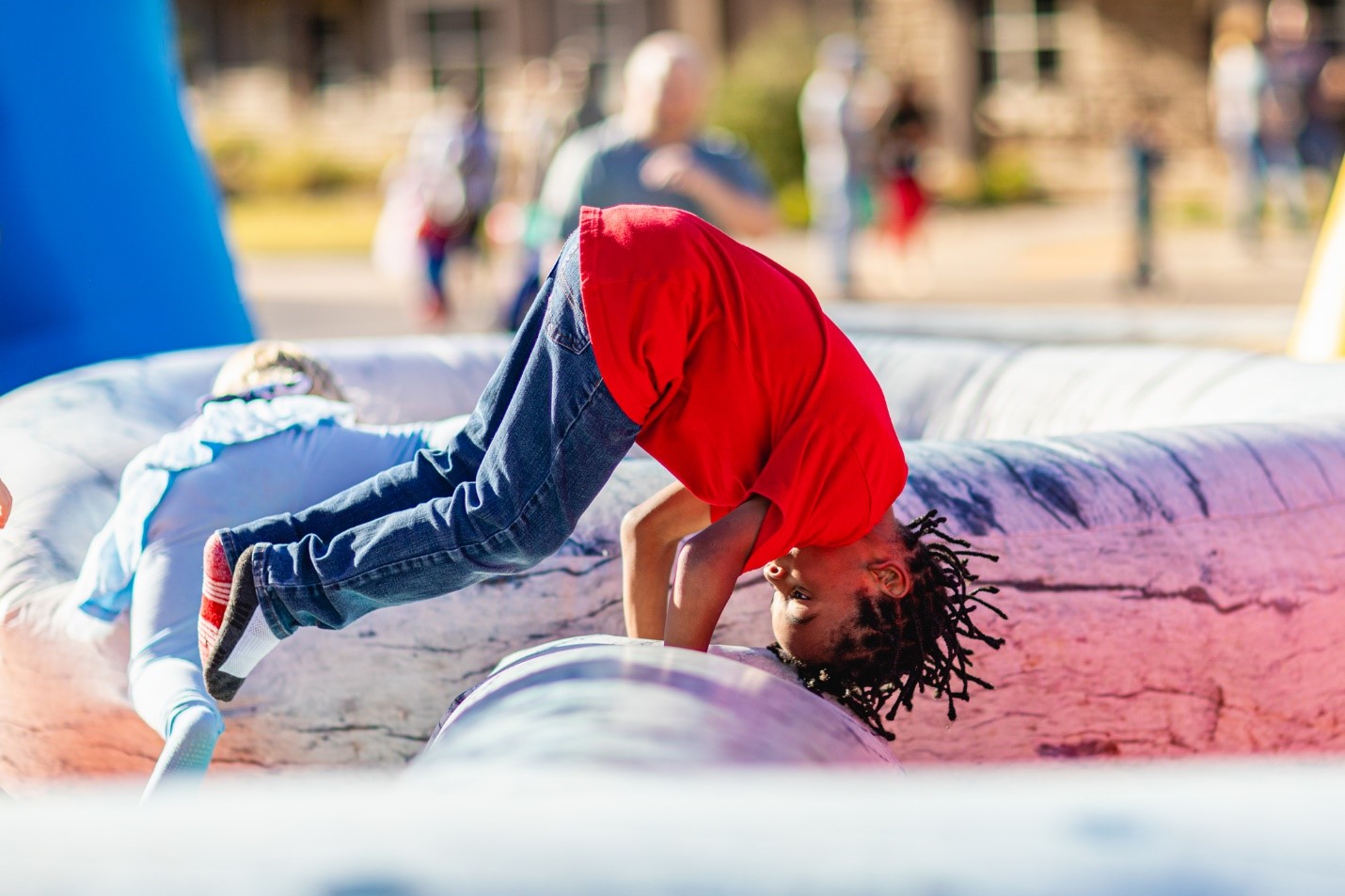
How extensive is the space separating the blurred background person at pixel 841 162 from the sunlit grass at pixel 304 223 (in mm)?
6411

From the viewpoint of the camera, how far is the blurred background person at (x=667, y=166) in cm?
523

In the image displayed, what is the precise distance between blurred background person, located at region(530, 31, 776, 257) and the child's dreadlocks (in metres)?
2.51

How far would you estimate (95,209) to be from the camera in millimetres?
5844

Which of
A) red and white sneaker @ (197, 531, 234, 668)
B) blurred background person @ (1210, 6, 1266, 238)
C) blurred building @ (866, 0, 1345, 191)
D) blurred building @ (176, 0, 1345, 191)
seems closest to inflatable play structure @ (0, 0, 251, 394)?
red and white sneaker @ (197, 531, 234, 668)

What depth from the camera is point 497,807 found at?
1.51 metres

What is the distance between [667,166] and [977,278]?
25.1 feet

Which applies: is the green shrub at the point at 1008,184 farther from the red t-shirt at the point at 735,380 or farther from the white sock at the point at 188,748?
the white sock at the point at 188,748

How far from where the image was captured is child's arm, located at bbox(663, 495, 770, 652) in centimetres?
254

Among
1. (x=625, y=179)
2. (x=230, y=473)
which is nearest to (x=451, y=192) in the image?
(x=625, y=179)

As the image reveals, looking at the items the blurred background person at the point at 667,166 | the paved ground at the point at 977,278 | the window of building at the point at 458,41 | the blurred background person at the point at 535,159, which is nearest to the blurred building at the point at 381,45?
the window of building at the point at 458,41

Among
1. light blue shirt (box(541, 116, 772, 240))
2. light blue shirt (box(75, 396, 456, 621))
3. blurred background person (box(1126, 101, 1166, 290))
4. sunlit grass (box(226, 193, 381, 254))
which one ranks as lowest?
sunlit grass (box(226, 193, 381, 254))

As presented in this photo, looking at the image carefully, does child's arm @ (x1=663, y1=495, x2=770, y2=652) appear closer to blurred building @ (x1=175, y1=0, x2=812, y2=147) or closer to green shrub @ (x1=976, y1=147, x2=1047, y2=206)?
green shrub @ (x1=976, y1=147, x2=1047, y2=206)

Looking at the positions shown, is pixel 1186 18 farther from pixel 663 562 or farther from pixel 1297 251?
pixel 663 562

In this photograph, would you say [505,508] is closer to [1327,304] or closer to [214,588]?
[214,588]
